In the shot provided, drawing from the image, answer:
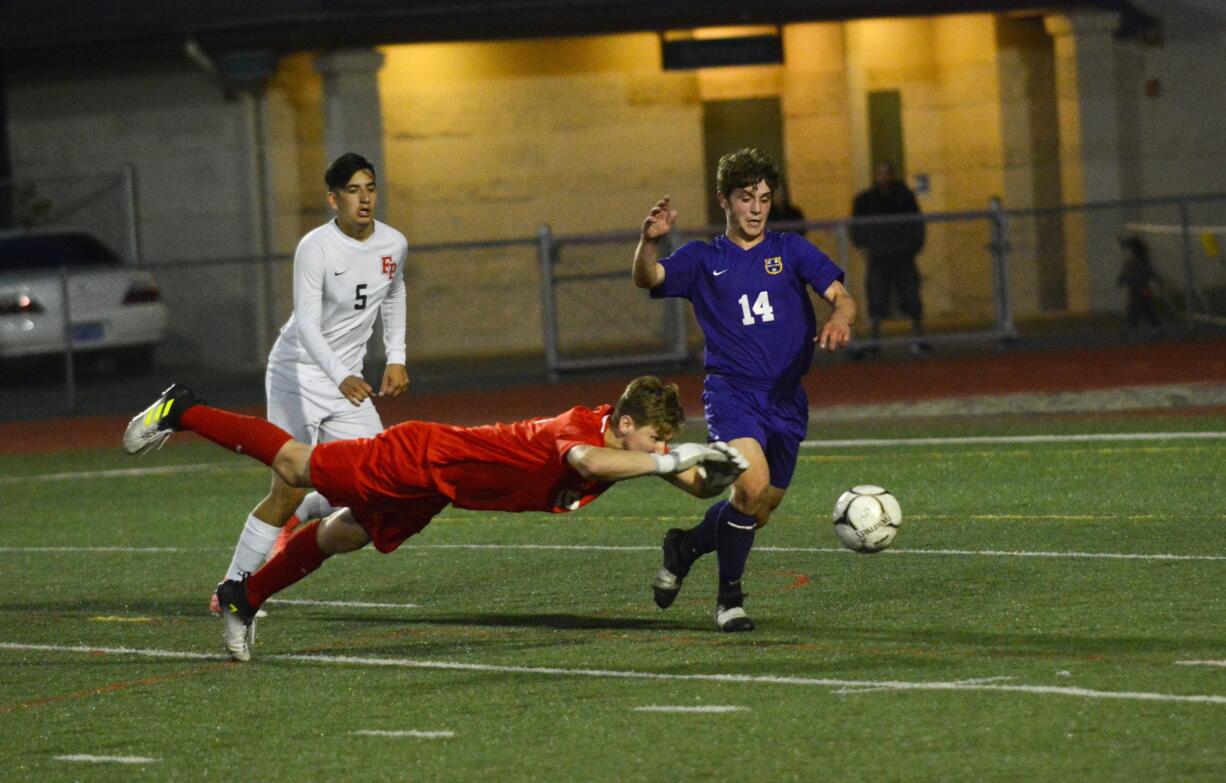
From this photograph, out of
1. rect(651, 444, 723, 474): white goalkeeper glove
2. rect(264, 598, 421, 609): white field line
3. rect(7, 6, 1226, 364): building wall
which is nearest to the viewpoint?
rect(651, 444, 723, 474): white goalkeeper glove

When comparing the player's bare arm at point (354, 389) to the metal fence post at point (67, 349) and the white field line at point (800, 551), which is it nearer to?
the white field line at point (800, 551)

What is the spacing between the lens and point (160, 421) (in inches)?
345

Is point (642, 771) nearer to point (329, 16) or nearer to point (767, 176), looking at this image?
point (767, 176)

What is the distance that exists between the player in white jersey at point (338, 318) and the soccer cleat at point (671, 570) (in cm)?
145

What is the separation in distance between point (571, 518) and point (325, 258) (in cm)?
390

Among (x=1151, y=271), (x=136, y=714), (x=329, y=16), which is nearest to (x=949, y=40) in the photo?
(x=1151, y=271)

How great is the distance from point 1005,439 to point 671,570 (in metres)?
7.22

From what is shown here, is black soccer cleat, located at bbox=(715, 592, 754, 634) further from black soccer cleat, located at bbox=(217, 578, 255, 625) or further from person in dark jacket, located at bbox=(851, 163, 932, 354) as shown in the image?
person in dark jacket, located at bbox=(851, 163, 932, 354)

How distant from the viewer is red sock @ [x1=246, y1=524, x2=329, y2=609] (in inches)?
337

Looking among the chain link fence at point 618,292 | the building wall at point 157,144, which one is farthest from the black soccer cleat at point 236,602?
the building wall at point 157,144

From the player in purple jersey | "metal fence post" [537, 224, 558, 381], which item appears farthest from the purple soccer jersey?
"metal fence post" [537, 224, 558, 381]

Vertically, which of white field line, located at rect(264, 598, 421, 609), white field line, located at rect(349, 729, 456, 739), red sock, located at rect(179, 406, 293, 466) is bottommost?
white field line, located at rect(264, 598, 421, 609)

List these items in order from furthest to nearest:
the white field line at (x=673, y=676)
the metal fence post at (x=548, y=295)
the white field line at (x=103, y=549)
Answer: the metal fence post at (x=548, y=295) < the white field line at (x=103, y=549) < the white field line at (x=673, y=676)

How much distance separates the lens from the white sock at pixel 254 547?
350 inches
